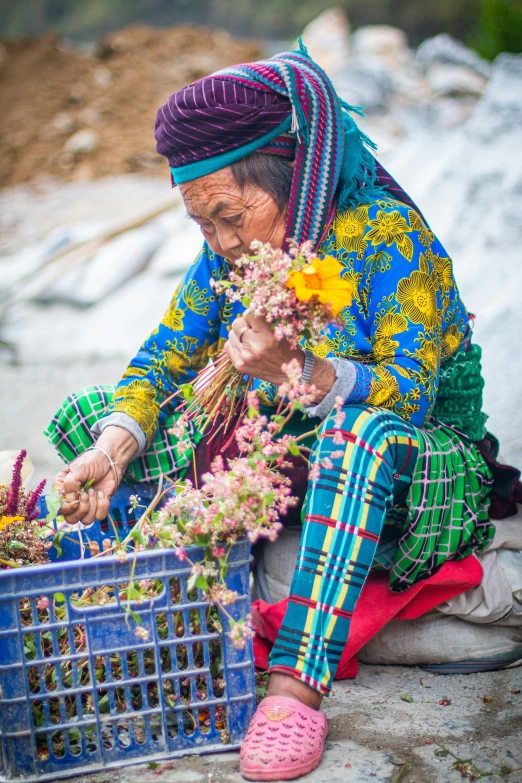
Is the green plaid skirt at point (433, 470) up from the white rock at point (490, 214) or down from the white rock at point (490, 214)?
down

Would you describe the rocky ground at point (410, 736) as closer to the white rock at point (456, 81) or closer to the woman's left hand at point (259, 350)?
the woman's left hand at point (259, 350)

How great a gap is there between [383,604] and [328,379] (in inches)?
25.4

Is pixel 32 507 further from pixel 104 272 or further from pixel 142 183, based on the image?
pixel 142 183

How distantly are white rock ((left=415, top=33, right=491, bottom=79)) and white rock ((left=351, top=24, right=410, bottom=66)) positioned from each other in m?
0.86

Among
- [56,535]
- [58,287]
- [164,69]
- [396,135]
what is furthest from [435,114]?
[56,535]

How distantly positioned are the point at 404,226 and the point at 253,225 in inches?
14.0

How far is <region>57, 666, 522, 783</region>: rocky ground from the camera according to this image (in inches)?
59.9

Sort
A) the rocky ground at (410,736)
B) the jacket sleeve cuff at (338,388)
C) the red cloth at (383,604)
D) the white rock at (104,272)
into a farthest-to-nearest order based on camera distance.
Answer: the white rock at (104,272), the red cloth at (383,604), the jacket sleeve cuff at (338,388), the rocky ground at (410,736)

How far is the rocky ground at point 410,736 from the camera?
152 cm

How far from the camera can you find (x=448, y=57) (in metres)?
7.89

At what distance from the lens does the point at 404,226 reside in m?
1.88

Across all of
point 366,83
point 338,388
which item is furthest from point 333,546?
point 366,83

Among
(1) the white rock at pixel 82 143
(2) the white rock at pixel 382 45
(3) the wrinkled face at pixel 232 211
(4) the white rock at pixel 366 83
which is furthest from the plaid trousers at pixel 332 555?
(2) the white rock at pixel 382 45

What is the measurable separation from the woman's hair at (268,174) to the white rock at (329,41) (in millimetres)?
7395
